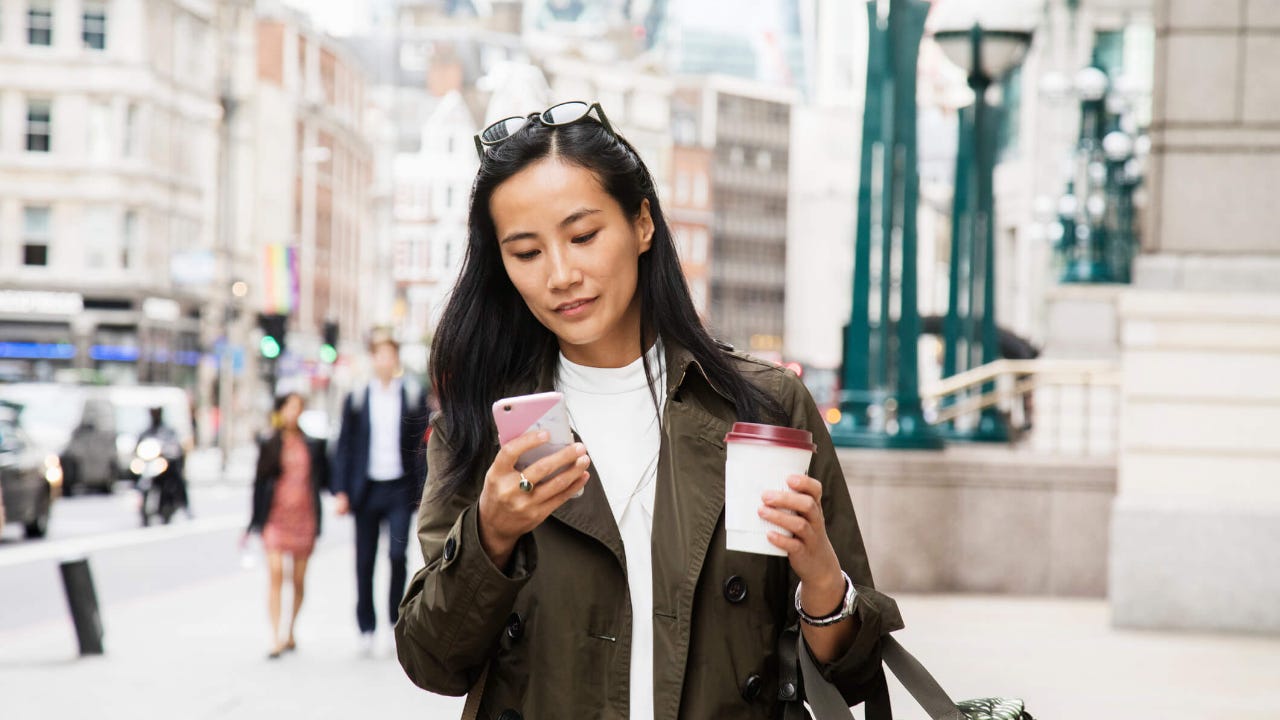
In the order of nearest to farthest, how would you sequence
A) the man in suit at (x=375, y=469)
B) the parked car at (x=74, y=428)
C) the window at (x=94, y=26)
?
the man in suit at (x=375, y=469) → the parked car at (x=74, y=428) → the window at (x=94, y=26)

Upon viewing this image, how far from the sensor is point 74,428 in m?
30.1

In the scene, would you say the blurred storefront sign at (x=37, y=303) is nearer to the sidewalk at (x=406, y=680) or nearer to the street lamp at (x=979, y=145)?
the street lamp at (x=979, y=145)

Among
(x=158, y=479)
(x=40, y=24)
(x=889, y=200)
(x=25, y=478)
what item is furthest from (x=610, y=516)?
(x=40, y=24)

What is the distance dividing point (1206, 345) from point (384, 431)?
17.1ft

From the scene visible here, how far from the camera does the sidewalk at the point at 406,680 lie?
8.71 meters

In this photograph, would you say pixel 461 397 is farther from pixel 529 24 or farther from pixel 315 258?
pixel 529 24

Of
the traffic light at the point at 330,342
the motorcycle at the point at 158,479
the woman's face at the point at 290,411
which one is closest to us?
the woman's face at the point at 290,411

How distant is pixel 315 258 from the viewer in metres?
78.5

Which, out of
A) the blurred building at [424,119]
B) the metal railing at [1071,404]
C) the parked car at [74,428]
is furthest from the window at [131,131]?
the blurred building at [424,119]

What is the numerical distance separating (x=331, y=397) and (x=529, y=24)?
54.6 m

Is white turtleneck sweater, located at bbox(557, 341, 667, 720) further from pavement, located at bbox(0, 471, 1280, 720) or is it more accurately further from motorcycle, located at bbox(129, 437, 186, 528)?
motorcycle, located at bbox(129, 437, 186, 528)

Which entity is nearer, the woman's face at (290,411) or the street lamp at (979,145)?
the woman's face at (290,411)

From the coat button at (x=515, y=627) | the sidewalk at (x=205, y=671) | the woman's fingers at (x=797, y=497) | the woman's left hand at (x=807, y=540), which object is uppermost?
the woman's fingers at (x=797, y=497)

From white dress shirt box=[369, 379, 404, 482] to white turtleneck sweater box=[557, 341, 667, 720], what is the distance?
8637 mm
